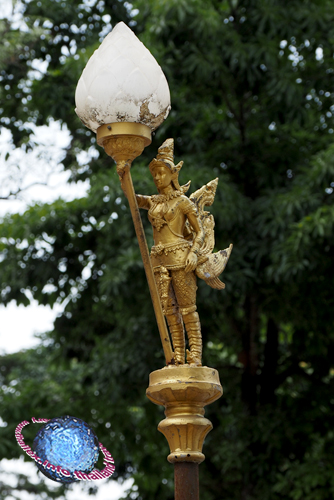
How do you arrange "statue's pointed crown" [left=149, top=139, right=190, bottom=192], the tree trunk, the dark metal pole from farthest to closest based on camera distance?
the tree trunk
"statue's pointed crown" [left=149, top=139, right=190, bottom=192]
the dark metal pole

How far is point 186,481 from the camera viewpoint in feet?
10.1

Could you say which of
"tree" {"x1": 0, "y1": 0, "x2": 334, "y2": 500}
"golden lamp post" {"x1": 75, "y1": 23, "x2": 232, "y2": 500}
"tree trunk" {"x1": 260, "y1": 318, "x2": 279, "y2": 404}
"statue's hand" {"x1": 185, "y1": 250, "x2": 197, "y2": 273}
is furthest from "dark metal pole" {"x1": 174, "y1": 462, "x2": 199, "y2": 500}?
"tree trunk" {"x1": 260, "y1": 318, "x2": 279, "y2": 404}

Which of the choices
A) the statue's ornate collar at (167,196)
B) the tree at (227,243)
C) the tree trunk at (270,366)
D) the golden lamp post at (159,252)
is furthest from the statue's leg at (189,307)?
the tree trunk at (270,366)

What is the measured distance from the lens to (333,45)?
29.9 feet

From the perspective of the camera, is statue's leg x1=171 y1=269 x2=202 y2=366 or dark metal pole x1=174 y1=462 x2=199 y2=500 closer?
dark metal pole x1=174 y1=462 x2=199 y2=500

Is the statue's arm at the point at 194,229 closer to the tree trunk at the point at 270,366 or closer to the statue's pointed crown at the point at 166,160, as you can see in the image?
the statue's pointed crown at the point at 166,160

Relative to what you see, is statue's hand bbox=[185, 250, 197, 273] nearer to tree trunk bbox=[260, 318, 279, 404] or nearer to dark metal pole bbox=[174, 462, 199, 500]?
dark metal pole bbox=[174, 462, 199, 500]

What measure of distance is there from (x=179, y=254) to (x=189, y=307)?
0.24 meters

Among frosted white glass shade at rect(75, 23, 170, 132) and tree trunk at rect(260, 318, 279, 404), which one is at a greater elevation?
tree trunk at rect(260, 318, 279, 404)

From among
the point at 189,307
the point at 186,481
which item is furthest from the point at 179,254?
the point at 186,481

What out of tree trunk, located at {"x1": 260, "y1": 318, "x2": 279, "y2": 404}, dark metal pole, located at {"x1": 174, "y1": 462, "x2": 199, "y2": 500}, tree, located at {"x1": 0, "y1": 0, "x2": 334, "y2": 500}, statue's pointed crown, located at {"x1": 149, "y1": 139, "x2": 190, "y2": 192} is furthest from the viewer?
tree trunk, located at {"x1": 260, "y1": 318, "x2": 279, "y2": 404}

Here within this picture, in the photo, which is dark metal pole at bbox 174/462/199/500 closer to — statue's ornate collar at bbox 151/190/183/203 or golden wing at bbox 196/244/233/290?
golden wing at bbox 196/244/233/290

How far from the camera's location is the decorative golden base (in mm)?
3107

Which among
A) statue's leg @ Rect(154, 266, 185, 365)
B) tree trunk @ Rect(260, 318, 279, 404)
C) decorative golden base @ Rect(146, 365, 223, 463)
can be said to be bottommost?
decorative golden base @ Rect(146, 365, 223, 463)
